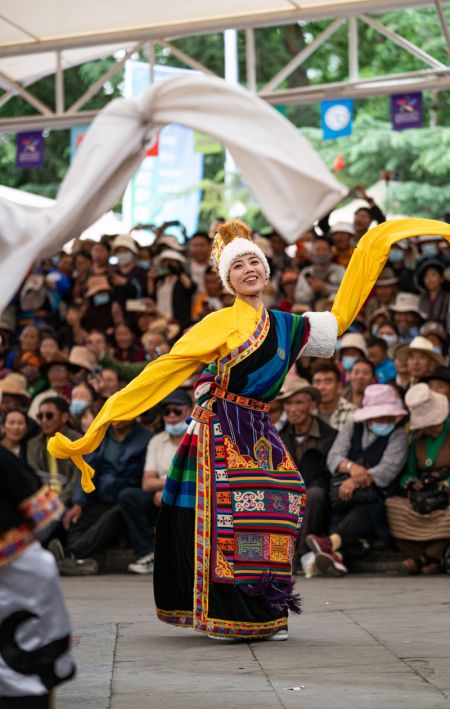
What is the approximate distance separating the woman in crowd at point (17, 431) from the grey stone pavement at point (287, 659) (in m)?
2.49

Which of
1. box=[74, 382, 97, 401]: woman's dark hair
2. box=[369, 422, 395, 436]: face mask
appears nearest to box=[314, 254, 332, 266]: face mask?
box=[74, 382, 97, 401]: woman's dark hair

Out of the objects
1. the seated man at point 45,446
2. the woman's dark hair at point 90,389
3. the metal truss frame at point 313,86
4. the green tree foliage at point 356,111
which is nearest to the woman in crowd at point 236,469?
the seated man at point 45,446

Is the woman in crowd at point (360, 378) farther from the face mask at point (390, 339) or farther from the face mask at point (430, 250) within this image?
the face mask at point (430, 250)

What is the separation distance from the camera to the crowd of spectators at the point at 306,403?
10.5 meters

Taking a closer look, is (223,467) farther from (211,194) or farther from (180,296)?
(211,194)

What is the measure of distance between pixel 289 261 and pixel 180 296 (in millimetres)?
1228

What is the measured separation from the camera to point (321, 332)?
7.29m

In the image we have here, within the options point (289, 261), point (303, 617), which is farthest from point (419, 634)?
point (289, 261)

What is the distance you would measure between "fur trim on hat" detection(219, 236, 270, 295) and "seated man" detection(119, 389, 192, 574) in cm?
376

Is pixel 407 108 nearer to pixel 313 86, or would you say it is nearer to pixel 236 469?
pixel 313 86

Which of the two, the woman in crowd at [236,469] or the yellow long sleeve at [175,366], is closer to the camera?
the yellow long sleeve at [175,366]

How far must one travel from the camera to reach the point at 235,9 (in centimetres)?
1265

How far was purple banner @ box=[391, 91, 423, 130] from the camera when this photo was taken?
552 inches

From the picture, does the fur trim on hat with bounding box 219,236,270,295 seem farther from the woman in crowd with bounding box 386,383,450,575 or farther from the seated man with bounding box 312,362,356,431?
the seated man with bounding box 312,362,356,431
